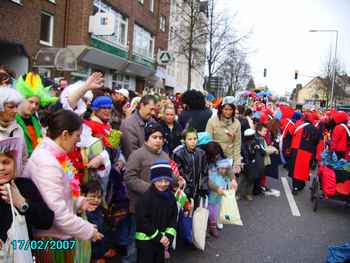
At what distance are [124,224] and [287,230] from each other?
9.71 feet

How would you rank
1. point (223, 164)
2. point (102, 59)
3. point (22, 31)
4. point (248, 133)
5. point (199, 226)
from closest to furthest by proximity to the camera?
point (199, 226) < point (223, 164) < point (248, 133) < point (22, 31) < point (102, 59)

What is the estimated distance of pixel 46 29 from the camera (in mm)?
17109

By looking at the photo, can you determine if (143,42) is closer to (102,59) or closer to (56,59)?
(102,59)

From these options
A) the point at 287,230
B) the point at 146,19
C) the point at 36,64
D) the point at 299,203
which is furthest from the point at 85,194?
the point at 146,19

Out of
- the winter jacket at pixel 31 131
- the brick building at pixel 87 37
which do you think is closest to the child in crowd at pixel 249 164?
the winter jacket at pixel 31 131

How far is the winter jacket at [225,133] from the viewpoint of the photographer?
6.34 meters

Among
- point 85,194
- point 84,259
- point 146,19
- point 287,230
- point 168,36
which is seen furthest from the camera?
point 168,36

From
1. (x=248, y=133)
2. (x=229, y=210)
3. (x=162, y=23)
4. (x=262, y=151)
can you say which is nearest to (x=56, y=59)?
(x=248, y=133)

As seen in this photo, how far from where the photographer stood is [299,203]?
7695 mm

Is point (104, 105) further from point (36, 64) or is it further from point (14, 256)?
point (36, 64)

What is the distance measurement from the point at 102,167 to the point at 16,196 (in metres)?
1.53

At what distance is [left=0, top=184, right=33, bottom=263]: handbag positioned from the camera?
6.92ft

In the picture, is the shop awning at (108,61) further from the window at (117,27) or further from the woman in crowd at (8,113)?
the woman in crowd at (8,113)

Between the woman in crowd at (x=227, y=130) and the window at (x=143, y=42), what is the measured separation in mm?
21116
